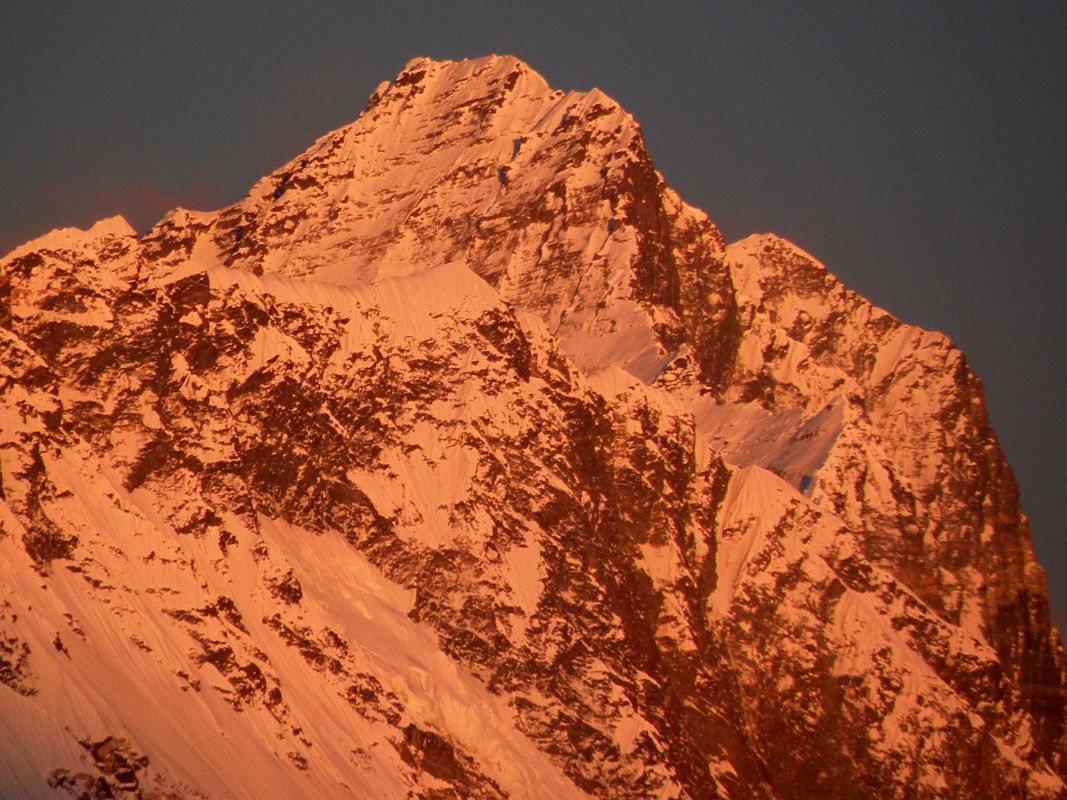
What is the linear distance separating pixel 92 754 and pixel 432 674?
30323 mm

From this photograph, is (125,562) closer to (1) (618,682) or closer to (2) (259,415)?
(2) (259,415)

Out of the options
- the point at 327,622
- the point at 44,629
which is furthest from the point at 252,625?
the point at 44,629

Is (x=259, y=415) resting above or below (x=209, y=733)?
above

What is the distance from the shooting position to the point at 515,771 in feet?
621

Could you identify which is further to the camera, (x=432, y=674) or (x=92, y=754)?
(x=432, y=674)

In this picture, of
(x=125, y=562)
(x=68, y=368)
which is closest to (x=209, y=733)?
(x=125, y=562)

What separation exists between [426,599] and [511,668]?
591cm

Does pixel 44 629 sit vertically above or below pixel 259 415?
below

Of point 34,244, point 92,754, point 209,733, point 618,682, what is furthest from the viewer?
point 618,682

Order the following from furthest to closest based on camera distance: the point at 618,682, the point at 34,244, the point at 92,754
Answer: the point at 618,682 < the point at 34,244 < the point at 92,754

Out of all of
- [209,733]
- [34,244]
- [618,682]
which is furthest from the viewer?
[618,682]

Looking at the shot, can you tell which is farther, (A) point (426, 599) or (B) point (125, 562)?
(A) point (426, 599)

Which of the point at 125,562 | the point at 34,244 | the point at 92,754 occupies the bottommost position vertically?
the point at 92,754

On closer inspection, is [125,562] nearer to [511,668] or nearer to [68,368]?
[68,368]
